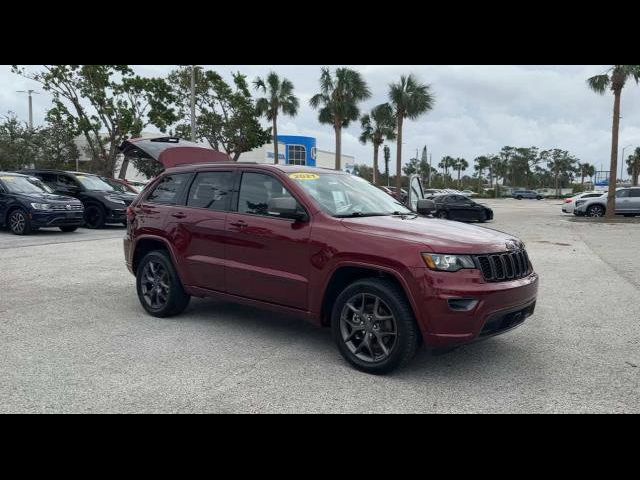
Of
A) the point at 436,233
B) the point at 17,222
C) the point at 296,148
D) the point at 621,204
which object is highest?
the point at 296,148

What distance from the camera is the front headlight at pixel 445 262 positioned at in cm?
393

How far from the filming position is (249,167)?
530cm

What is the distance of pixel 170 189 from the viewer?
5965 millimetres

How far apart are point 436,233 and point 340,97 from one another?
112 feet

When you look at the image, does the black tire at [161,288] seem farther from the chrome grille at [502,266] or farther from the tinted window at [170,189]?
the chrome grille at [502,266]

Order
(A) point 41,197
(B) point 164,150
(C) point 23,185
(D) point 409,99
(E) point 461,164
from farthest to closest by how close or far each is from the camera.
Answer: (E) point 461,164
(D) point 409,99
(C) point 23,185
(A) point 41,197
(B) point 164,150

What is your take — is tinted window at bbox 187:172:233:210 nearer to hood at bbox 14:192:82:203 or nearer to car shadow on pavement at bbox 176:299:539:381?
car shadow on pavement at bbox 176:299:539:381

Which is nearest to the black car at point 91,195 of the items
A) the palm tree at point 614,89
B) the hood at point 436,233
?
the hood at point 436,233

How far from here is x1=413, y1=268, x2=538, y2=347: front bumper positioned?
3875 millimetres

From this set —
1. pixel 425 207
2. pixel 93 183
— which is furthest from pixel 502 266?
pixel 93 183

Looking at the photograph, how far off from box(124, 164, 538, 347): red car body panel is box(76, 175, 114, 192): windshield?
11.9 m

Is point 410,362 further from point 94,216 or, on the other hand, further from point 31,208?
point 94,216

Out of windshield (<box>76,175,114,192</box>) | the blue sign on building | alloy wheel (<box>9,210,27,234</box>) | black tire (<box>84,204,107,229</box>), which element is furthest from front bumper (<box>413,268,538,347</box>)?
the blue sign on building
